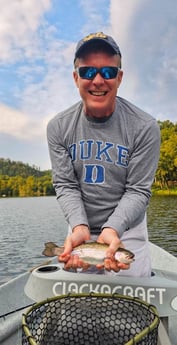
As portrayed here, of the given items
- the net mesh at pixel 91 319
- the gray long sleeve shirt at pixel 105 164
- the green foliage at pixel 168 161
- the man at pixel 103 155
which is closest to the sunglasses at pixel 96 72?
the man at pixel 103 155

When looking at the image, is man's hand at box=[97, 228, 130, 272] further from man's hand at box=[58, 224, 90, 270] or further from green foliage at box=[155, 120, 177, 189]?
green foliage at box=[155, 120, 177, 189]

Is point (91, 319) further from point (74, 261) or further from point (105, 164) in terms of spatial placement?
point (105, 164)

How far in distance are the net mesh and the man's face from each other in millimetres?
1203

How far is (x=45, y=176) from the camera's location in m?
108

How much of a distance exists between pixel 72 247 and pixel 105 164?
2.07ft

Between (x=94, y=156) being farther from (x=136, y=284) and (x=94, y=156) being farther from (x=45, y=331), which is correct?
(x=45, y=331)

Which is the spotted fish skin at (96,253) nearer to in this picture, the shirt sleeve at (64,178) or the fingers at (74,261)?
the fingers at (74,261)

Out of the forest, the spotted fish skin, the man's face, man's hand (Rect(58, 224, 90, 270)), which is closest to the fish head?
the spotted fish skin

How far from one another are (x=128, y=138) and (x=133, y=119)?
0.15 m

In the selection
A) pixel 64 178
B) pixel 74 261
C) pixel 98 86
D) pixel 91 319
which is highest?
pixel 98 86

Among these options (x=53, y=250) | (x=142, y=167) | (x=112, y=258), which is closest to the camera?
(x=112, y=258)

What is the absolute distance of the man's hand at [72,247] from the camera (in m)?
2.06

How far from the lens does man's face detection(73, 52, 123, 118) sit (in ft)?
7.55

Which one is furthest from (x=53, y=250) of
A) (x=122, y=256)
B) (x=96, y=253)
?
(x=122, y=256)
